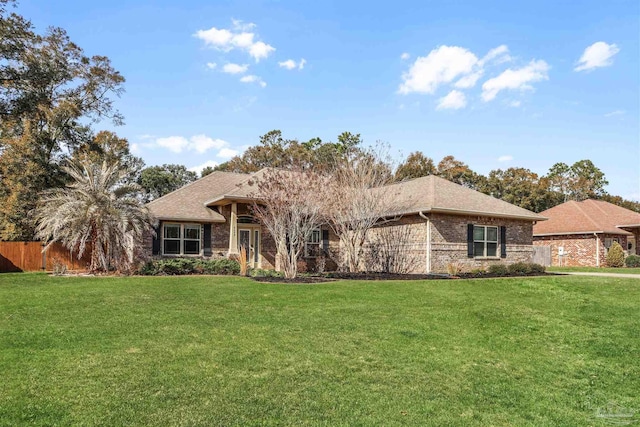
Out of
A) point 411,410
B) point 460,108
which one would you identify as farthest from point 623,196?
point 411,410

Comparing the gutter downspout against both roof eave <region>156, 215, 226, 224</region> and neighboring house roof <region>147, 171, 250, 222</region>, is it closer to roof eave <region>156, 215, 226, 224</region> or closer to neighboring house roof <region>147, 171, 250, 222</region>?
neighboring house roof <region>147, 171, 250, 222</region>

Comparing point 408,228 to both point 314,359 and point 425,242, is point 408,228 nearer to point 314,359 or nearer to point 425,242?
point 425,242

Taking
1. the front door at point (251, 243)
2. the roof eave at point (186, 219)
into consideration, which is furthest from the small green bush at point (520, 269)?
the roof eave at point (186, 219)

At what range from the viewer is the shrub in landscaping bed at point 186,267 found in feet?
60.1

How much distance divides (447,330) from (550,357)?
180 centimetres

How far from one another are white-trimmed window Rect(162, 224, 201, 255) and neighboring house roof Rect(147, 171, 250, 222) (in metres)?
0.59

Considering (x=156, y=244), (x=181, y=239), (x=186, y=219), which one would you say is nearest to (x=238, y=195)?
(x=186, y=219)

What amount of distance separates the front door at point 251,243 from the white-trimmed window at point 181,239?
201 centimetres

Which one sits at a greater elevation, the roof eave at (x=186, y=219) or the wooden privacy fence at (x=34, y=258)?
the roof eave at (x=186, y=219)

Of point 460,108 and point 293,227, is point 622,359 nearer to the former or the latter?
point 293,227

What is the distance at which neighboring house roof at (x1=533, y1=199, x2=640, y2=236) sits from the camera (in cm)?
3028

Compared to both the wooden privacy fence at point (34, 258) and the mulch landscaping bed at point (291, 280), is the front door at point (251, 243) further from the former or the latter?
the wooden privacy fence at point (34, 258)

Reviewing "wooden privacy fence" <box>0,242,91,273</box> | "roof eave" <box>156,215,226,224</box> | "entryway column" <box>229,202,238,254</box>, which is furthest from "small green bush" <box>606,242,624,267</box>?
"wooden privacy fence" <box>0,242,91,273</box>

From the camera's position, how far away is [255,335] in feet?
27.0
